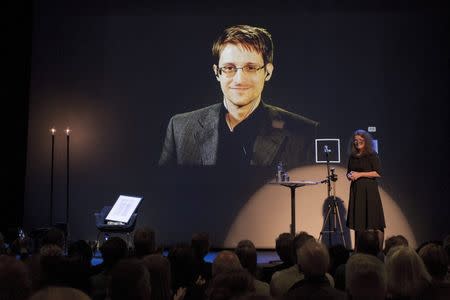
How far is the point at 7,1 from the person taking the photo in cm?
854

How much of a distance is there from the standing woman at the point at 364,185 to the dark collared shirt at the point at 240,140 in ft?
7.36

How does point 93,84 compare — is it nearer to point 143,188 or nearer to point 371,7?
point 143,188

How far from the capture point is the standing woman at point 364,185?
6434mm

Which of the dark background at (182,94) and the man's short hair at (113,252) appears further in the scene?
the dark background at (182,94)

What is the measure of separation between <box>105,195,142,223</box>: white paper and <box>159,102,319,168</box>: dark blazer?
1.05 m

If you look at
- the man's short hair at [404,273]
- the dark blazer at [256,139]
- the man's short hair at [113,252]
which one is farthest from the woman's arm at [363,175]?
the man's short hair at [404,273]

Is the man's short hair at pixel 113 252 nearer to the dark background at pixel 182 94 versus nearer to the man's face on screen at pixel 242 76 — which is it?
the dark background at pixel 182 94

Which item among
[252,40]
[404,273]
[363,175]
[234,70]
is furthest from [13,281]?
[252,40]

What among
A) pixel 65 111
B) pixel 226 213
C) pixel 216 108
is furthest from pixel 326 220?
pixel 65 111

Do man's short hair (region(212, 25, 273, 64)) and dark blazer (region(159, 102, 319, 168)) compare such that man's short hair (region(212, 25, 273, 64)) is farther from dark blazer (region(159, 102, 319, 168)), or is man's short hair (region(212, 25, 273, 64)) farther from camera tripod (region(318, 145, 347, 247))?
camera tripod (region(318, 145, 347, 247))

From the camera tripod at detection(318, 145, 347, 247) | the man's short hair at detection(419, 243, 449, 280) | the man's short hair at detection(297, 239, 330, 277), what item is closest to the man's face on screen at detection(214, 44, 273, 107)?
the camera tripod at detection(318, 145, 347, 247)

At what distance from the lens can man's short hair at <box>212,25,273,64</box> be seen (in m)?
8.59

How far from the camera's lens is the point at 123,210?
7.70 m

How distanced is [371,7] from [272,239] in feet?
12.4
